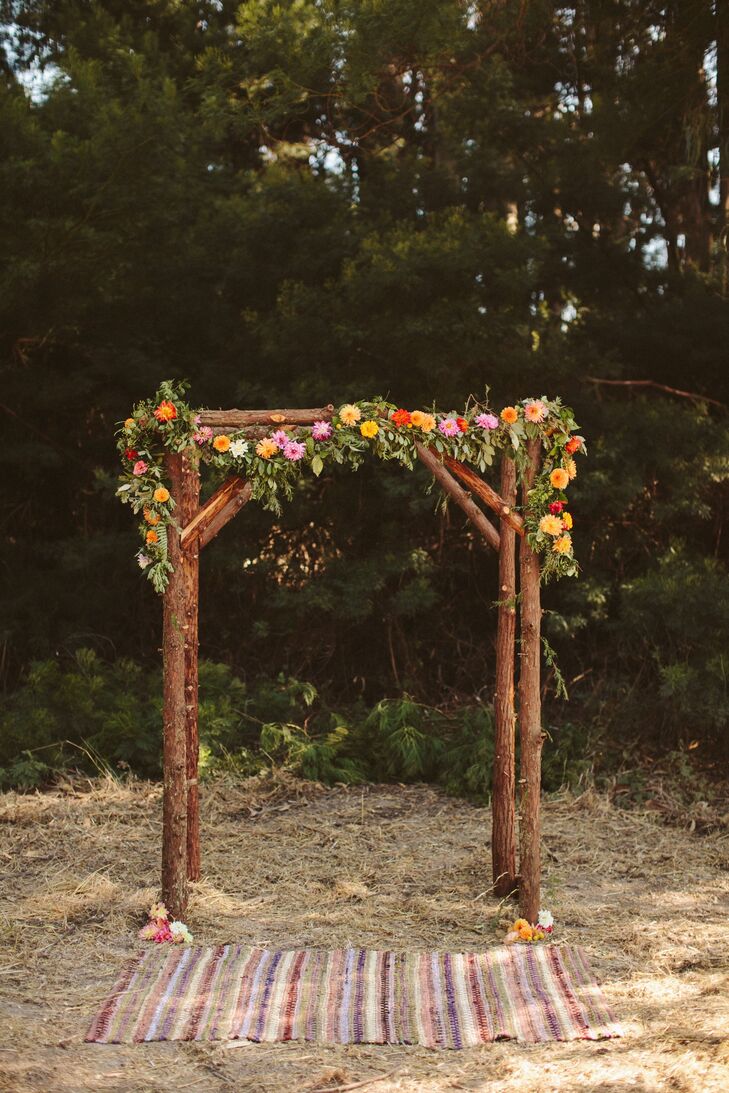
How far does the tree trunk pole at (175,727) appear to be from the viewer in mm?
4109

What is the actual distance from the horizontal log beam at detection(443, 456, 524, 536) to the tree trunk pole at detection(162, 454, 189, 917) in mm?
1046

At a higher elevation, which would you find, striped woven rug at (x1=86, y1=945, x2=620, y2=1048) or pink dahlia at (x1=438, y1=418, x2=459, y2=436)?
pink dahlia at (x1=438, y1=418, x2=459, y2=436)

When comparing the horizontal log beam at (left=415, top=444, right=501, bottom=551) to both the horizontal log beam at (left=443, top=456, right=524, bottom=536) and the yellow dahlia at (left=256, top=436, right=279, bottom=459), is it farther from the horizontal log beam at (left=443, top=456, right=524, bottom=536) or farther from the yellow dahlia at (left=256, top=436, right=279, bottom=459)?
the yellow dahlia at (left=256, top=436, right=279, bottom=459)

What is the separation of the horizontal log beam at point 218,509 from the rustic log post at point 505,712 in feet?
3.30

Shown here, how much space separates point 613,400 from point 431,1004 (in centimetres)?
513

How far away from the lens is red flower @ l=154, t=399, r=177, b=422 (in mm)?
3982

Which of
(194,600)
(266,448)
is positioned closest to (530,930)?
(194,600)

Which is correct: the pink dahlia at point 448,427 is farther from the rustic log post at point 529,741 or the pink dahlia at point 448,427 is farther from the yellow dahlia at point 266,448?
the yellow dahlia at point 266,448

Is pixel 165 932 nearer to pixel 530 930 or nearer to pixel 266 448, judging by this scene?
pixel 530 930

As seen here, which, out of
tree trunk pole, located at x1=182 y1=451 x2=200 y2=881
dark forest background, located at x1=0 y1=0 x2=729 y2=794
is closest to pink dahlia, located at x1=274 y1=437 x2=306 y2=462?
tree trunk pole, located at x1=182 y1=451 x2=200 y2=881

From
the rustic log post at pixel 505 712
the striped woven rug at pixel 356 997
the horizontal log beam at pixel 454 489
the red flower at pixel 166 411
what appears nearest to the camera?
the striped woven rug at pixel 356 997

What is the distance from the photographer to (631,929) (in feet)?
13.8

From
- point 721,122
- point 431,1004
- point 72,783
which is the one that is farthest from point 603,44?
point 431,1004

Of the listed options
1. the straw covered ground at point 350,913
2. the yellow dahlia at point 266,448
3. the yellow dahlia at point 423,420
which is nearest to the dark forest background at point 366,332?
the straw covered ground at point 350,913
